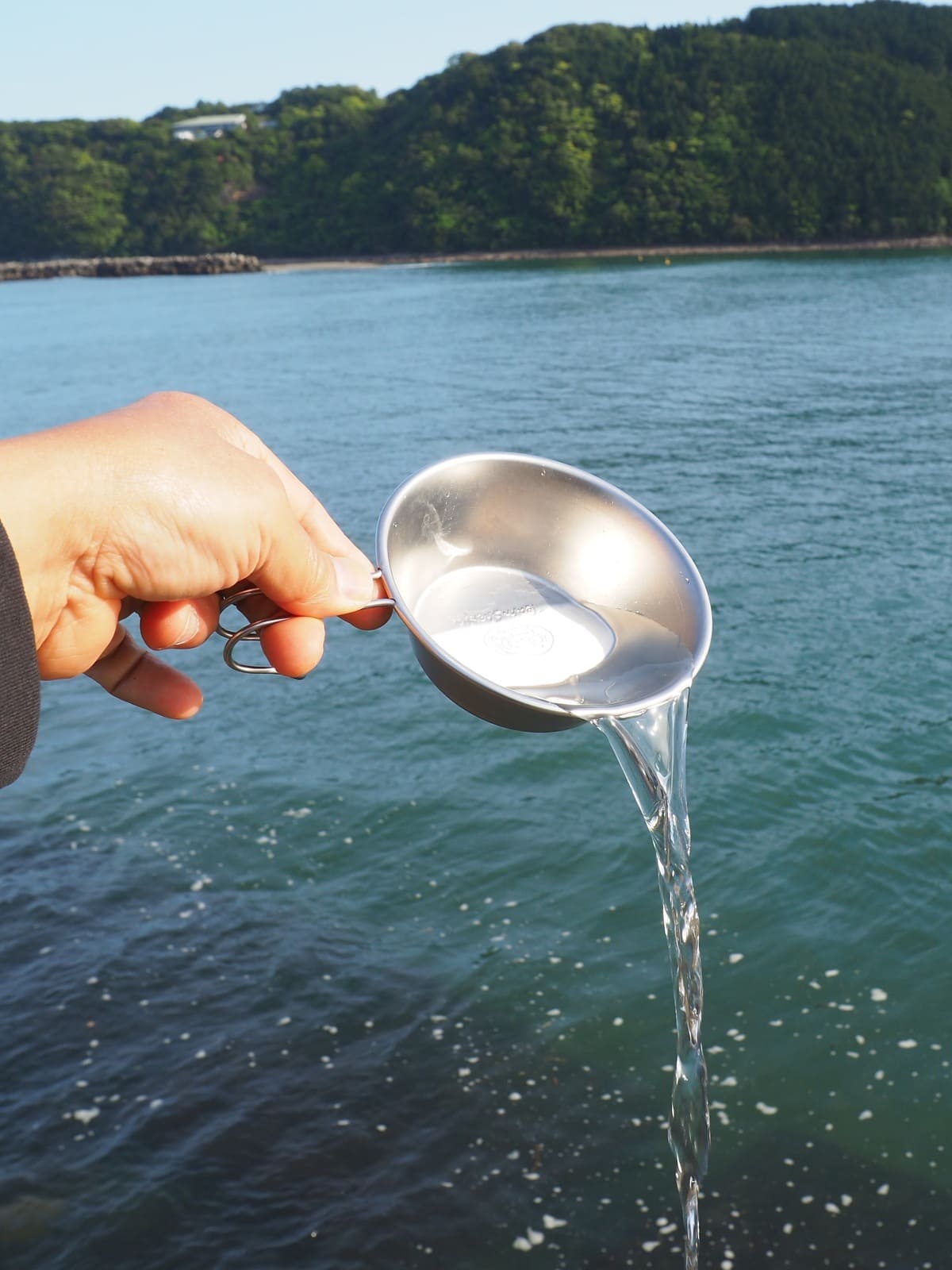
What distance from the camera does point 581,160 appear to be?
10394 cm

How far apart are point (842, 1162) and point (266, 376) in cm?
3258

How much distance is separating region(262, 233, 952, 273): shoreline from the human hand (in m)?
85.8

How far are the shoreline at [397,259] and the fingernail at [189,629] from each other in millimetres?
85846

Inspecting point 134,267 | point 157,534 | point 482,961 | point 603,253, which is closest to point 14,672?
point 157,534

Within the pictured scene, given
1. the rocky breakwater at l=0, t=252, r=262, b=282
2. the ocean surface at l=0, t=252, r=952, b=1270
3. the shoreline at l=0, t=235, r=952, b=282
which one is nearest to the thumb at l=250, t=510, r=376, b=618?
the ocean surface at l=0, t=252, r=952, b=1270

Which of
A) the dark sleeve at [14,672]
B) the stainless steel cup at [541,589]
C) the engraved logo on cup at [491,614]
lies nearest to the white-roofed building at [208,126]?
the stainless steel cup at [541,589]

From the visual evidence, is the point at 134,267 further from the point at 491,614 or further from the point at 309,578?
the point at 309,578

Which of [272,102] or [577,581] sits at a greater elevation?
[272,102]

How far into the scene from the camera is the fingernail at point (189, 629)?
8.54 ft

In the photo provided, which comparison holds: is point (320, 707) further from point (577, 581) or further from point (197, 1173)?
point (577, 581)

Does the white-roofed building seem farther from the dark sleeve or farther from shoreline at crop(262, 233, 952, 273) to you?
the dark sleeve

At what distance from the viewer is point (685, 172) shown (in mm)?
99688

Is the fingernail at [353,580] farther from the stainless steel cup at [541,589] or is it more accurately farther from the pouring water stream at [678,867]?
the pouring water stream at [678,867]

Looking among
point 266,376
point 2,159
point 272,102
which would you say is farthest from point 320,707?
point 272,102
